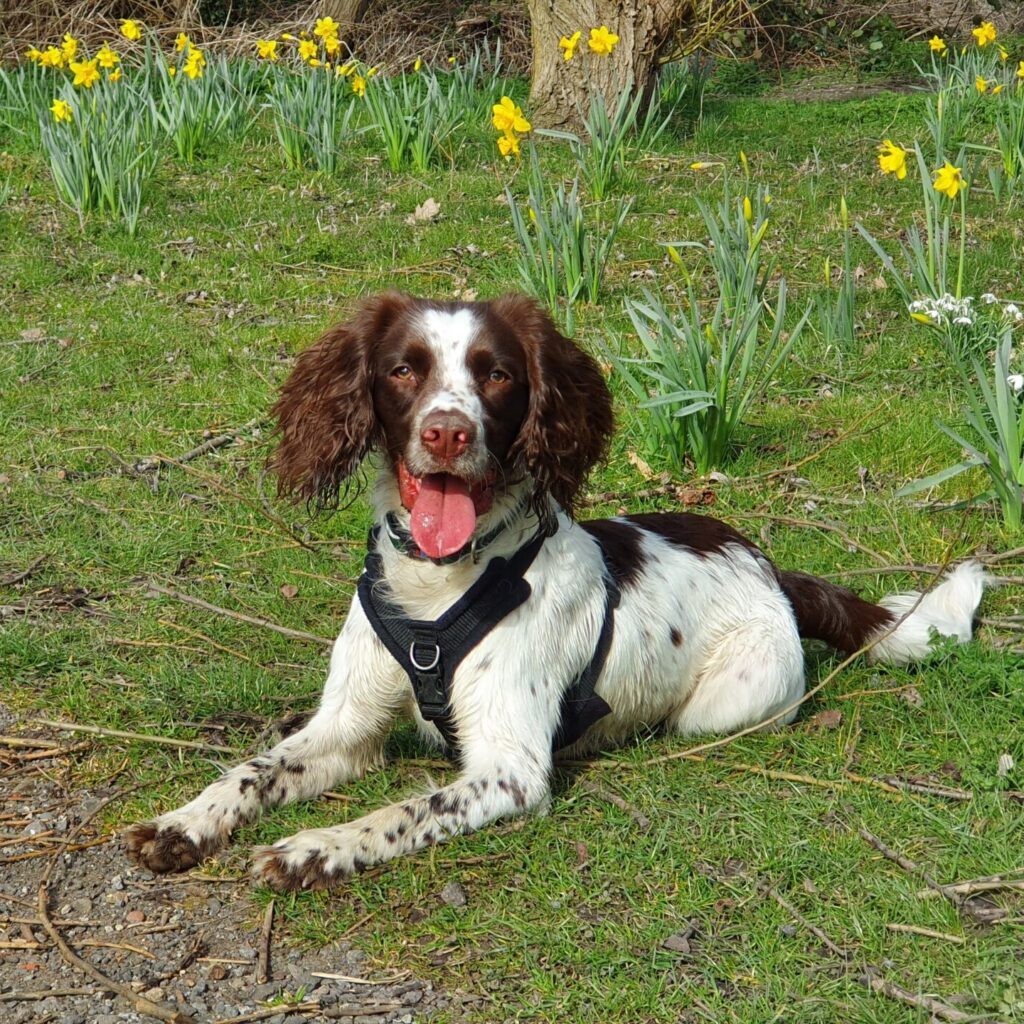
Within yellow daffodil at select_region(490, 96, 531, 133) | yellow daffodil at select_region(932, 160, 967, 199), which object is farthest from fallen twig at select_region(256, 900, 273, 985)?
yellow daffodil at select_region(490, 96, 531, 133)

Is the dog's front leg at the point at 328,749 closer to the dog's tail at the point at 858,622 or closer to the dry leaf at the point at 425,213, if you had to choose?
the dog's tail at the point at 858,622

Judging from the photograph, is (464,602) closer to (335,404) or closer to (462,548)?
(462,548)

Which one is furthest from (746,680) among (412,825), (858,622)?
(412,825)

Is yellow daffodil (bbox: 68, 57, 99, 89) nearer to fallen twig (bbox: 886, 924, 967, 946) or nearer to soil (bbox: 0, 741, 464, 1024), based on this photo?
soil (bbox: 0, 741, 464, 1024)

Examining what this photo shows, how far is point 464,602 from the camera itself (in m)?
3.29

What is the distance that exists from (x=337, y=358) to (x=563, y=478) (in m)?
0.64

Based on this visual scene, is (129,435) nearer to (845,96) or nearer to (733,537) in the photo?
(733,537)

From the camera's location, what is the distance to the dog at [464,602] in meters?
3.15

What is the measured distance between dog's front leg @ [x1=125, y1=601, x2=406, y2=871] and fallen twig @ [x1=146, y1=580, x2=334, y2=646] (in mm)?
728

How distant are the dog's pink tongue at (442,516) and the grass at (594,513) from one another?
0.68 metres

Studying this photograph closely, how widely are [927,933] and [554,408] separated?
57.1 inches

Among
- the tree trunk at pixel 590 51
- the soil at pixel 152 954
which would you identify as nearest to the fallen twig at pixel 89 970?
the soil at pixel 152 954

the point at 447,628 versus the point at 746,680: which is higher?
the point at 447,628

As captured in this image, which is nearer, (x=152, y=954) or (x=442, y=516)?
(x=152, y=954)
